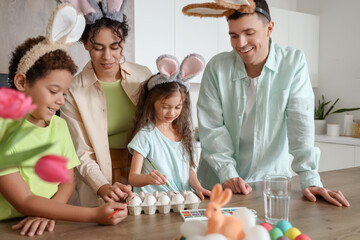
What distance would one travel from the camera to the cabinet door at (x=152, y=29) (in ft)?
10.7

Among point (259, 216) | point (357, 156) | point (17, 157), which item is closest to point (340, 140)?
point (357, 156)

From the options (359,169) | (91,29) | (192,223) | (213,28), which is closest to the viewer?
(192,223)

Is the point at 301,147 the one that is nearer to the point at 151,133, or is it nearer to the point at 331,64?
the point at 151,133

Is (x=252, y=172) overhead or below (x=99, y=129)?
below

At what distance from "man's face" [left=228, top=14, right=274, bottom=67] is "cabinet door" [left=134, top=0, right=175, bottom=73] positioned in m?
1.77

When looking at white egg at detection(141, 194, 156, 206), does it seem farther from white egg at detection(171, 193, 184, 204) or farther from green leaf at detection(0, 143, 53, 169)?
green leaf at detection(0, 143, 53, 169)

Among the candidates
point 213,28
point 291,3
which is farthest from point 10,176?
point 291,3

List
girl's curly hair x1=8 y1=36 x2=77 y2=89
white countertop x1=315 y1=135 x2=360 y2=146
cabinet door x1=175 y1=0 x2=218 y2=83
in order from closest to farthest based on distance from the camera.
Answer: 1. girl's curly hair x1=8 y1=36 x2=77 y2=89
2. cabinet door x1=175 y1=0 x2=218 y2=83
3. white countertop x1=315 y1=135 x2=360 y2=146

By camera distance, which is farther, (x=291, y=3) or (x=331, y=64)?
(x=291, y=3)

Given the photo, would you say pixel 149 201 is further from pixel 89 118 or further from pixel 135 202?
pixel 89 118

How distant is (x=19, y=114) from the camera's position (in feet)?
1.23

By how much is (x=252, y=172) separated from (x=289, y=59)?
0.55 metres

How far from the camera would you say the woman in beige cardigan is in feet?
5.20

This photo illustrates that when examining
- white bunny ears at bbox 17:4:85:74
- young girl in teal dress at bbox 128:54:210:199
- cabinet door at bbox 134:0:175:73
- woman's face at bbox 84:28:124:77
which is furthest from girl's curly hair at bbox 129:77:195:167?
cabinet door at bbox 134:0:175:73
